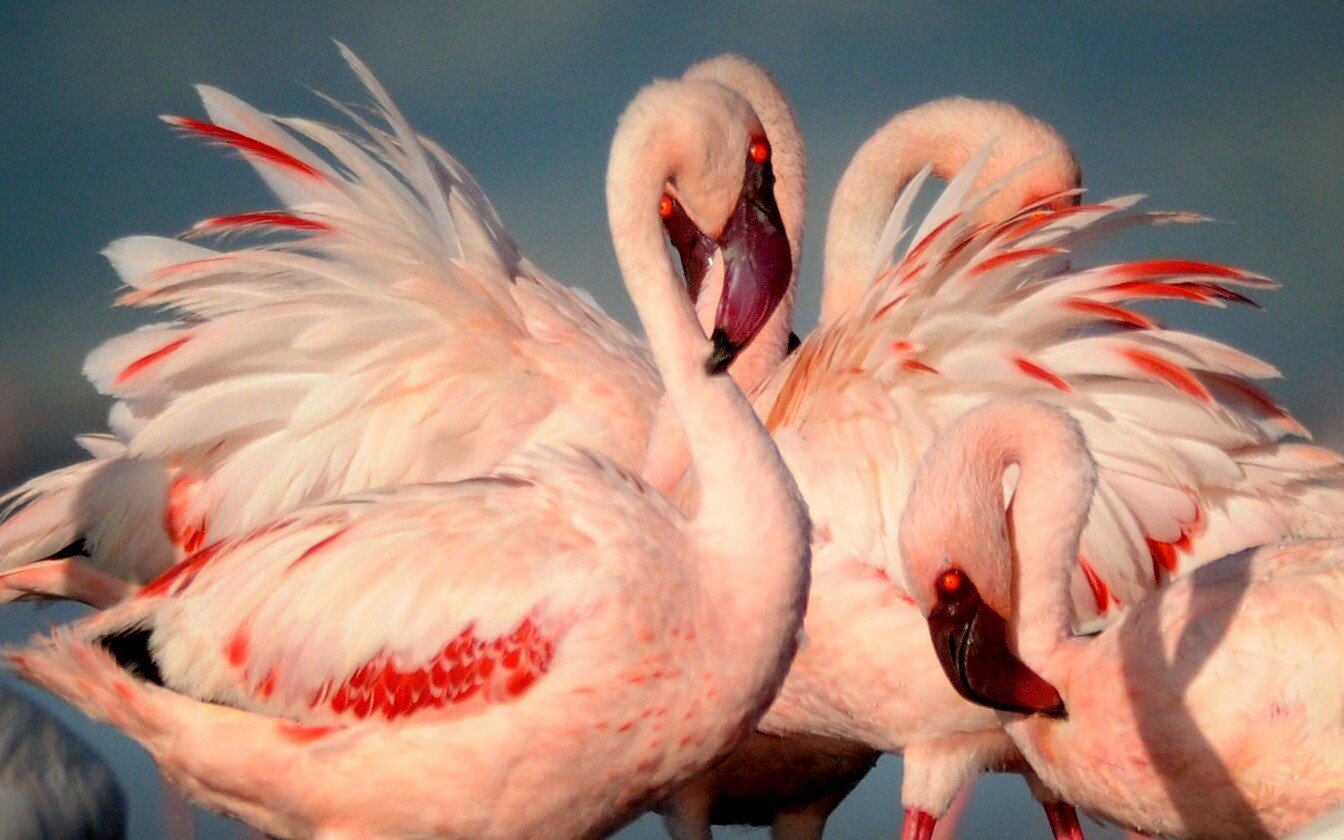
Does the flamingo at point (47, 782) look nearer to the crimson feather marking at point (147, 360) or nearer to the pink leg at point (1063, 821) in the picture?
the crimson feather marking at point (147, 360)

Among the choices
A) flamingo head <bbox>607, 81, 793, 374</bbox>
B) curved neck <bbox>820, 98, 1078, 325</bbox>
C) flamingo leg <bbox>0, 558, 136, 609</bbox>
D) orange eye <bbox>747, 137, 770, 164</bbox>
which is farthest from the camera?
curved neck <bbox>820, 98, 1078, 325</bbox>

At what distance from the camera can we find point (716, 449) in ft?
9.34

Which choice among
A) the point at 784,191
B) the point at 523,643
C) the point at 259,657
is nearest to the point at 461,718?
the point at 523,643

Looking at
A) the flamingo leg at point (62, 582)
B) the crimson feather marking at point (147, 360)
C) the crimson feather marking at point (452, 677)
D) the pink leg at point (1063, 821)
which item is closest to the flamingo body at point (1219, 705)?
the pink leg at point (1063, 821)

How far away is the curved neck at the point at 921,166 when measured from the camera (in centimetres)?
447

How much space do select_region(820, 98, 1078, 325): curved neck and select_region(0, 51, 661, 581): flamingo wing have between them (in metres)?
0.97

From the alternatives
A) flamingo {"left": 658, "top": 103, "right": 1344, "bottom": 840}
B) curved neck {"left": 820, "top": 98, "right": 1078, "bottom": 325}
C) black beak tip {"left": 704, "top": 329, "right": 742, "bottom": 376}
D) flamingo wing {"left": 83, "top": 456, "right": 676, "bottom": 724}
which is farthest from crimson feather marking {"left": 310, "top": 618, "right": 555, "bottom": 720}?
curved neck {"left": 820, "top": 98, "right": 1078, "bottom": 325}

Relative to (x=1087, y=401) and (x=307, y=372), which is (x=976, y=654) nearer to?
(x=1087, y=401)

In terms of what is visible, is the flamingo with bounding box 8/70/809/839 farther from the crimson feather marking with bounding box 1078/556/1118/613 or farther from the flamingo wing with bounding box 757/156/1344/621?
the crimson feather marking with bounding box 1078/556/1118/613

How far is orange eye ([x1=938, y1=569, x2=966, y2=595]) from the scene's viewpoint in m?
2.81

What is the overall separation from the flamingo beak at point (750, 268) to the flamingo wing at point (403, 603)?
1.01ft

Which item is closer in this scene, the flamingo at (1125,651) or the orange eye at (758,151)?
the flamingo at (1125,651)

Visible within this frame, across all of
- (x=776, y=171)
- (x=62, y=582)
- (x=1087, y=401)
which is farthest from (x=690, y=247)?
(x=62, y=582)

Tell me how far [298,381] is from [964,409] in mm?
1332
